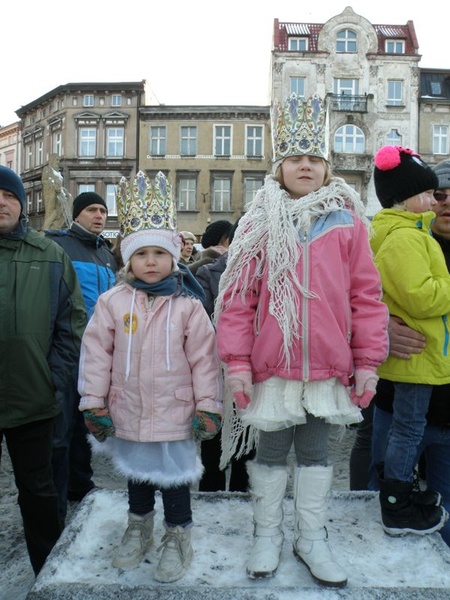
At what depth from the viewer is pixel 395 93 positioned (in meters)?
31.3

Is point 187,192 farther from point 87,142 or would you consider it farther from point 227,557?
point 227,557

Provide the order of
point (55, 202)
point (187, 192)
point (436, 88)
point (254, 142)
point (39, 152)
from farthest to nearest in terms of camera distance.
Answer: point (39, 152), point (187, 192), point (254, 142), point (436, 88), point (55, 202)

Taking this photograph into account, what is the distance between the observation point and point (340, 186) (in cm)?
253

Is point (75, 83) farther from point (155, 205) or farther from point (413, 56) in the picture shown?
point (155, 205)

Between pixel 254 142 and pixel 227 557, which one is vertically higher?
pixel 254 142

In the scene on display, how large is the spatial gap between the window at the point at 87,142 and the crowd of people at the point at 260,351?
32.1 m

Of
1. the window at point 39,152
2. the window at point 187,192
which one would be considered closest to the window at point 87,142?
the window at point 39,152

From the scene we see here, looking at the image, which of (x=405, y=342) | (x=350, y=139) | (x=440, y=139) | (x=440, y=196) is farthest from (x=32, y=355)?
(x=440, y=139)

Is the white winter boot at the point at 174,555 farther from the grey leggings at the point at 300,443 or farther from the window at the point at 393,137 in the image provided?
the window at the point at 393,137

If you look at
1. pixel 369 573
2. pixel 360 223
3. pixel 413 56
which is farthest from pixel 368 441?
pixel 413 56

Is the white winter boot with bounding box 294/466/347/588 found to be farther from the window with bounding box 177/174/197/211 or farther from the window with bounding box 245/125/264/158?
the window with bounding box 245/125/264/158

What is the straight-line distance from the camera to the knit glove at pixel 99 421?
2.44 meters

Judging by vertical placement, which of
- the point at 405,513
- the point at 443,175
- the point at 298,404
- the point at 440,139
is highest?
the point at 440,139

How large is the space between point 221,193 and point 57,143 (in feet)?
35.9
